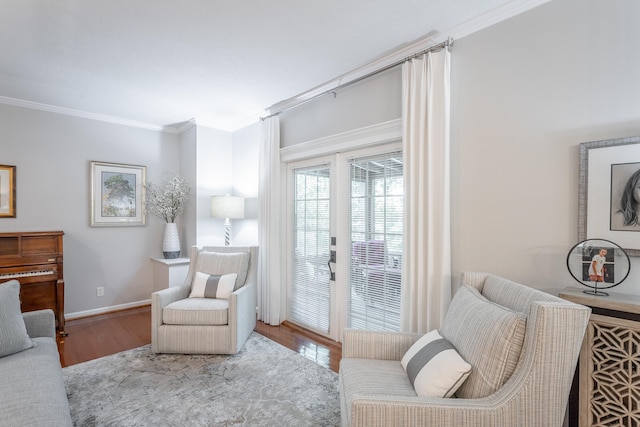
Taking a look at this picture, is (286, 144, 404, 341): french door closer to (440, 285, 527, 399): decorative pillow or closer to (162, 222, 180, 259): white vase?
(440, 285, 527, 399): decorative pillow

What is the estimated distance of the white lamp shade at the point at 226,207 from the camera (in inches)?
157

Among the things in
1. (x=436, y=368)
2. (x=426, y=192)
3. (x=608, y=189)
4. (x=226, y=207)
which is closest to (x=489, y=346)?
(x=436, y=368)

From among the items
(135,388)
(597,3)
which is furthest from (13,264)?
(597,3)

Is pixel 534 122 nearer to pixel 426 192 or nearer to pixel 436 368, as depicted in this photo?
pixel 426 192

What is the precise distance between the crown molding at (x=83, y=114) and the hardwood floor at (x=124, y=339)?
253 centimetres

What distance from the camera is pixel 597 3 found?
70.2 inches

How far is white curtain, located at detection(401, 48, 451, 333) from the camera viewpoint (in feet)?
7.57

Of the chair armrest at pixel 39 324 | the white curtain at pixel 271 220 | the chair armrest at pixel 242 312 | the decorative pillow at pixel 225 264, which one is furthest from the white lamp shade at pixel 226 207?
the chair armrest at pixel 39 324

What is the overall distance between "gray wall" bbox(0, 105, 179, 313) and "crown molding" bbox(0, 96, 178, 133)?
0.05 m

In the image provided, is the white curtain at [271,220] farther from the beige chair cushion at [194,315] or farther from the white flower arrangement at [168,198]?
the white flower arrangement at [168,198]

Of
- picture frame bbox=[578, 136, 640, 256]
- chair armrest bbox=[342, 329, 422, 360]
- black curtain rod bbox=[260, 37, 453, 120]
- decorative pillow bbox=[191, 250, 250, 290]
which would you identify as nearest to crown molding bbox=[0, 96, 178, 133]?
black curtain rod bbox=[260, 37, 453, 120]

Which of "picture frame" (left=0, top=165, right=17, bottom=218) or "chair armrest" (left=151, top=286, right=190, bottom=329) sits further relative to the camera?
"picture frame" (left=0, top=165, right=17, bottom=218)

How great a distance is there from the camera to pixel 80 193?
4070mm

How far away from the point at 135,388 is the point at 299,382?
120 cm
